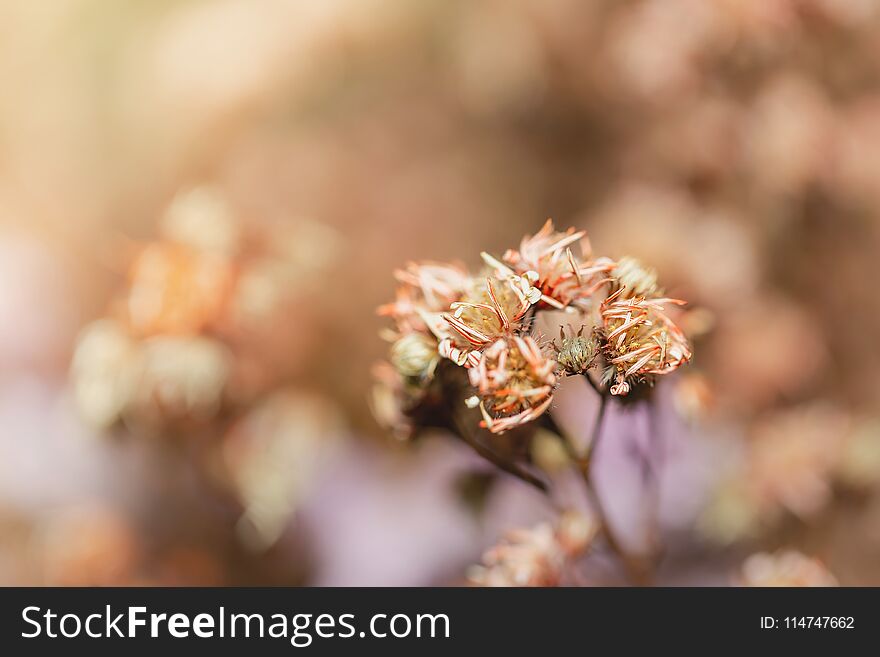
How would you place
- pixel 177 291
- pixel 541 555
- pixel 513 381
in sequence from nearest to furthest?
1. pixel 513 381
2. pixel 541 555
3. pixel 177 291

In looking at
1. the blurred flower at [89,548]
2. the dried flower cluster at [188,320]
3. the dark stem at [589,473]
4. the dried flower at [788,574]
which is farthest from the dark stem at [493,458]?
the blurred flower at [89,548]

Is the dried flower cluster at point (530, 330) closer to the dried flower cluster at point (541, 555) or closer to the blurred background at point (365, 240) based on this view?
the dried flower cluster at point (541, 555)

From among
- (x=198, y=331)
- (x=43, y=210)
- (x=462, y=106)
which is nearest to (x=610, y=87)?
(x=462, y=106)

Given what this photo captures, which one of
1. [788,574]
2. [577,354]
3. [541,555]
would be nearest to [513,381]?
[577,354]

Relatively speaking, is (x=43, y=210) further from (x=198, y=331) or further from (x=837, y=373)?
(x=837, y=373)

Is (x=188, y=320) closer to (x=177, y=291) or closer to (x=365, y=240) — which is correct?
(x=177, y=291)

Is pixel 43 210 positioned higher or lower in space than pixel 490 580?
higher
